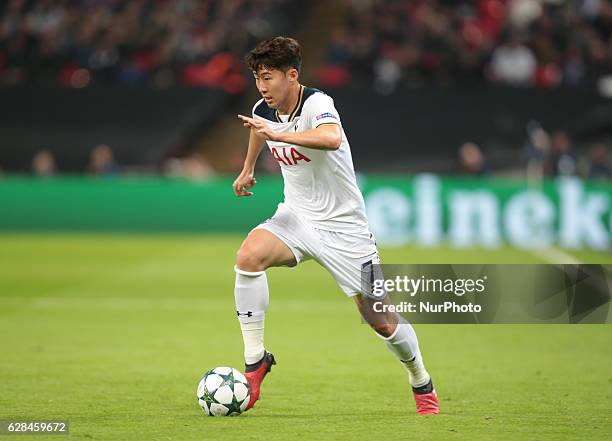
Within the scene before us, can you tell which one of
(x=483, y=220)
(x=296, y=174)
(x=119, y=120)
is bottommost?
(x=483, y=220)

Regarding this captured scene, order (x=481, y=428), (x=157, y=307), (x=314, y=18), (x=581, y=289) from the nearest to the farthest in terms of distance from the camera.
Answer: (x=481, y=428) < (x=581, y=289) < (x=157, y=307) < (x=314, y=18)

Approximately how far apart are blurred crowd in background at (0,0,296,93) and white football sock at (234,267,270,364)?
18.2 meters

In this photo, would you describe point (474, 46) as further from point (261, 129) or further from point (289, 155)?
point (261, 129)

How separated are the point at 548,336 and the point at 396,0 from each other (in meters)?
15.5

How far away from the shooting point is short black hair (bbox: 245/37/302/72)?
6.85m

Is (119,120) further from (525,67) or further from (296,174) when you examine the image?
(296,174)

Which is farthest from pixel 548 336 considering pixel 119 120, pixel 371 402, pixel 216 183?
pixel 119 120

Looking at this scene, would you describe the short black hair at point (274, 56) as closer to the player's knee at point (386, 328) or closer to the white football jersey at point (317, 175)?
the white football jersey at point (317, 175)

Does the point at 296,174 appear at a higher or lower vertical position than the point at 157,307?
higher

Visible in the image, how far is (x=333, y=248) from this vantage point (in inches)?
276

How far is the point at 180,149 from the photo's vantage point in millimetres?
25328

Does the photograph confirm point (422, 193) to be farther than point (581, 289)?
Yes

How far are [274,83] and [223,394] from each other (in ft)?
6.53

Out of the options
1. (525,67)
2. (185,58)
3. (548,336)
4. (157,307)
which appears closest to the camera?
(548,336)
